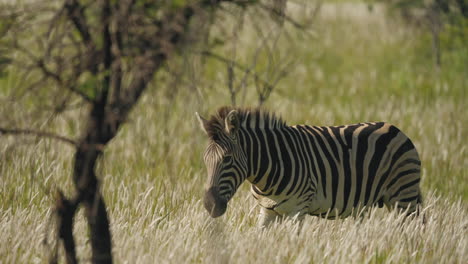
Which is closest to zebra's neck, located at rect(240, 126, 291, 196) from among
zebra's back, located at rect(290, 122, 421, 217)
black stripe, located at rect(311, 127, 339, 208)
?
zebra's back, located at rect(290, 122, 421, 217)

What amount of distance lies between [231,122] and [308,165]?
2.65 feet

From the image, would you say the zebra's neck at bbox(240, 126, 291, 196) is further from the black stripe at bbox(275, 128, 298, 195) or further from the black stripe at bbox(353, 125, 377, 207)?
the black stripe at bbox(353, 125, 377, 207)

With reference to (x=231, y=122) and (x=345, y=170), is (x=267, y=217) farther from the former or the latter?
(x=231, y=122)

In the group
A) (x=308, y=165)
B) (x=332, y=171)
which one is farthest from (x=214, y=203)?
(x=332, y=171)

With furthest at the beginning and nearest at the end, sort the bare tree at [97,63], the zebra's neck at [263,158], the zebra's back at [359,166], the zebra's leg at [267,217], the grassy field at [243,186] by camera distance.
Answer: the zebra's back at [359,166], the zebra's leg at [267,217], the zebra's neck at [263,158], the grassy field at [243,186], the bare tree at [97,63]

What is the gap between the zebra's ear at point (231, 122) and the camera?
Answer: 446cm

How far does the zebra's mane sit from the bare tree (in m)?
0.85

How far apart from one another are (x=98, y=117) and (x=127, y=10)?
59cm

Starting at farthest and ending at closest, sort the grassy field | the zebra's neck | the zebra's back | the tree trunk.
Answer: the zebra's back < the zebra's neck < the grassy field < the tree trunk

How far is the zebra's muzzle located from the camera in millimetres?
4234

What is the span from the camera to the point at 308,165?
5047 millimetres

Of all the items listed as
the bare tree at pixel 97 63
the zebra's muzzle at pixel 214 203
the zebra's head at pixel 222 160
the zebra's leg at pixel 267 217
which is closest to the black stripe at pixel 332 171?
the zebra's leg at pixel 267 217

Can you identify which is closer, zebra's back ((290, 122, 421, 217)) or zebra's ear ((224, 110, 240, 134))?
zebra's ear ((224, 110, 240, 134))

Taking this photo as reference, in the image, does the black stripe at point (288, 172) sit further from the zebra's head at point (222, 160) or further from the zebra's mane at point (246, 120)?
the zebra's head at point (222, 160)
